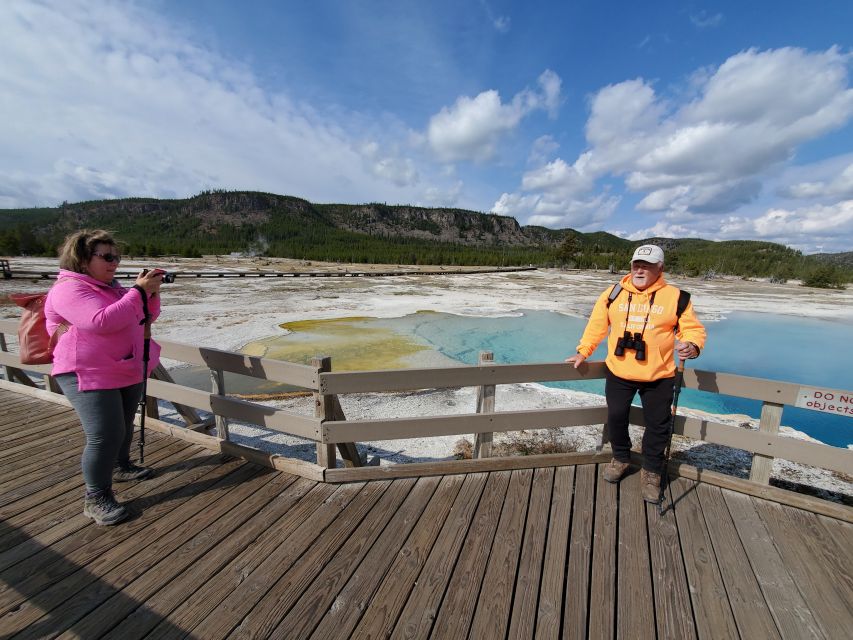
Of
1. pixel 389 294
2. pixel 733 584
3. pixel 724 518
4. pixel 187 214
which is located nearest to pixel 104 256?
pixel 733 584

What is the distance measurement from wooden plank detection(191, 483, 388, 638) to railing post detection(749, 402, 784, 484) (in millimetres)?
3087

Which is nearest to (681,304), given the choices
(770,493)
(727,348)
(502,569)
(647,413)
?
(647,413)

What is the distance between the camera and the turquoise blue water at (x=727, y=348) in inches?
351

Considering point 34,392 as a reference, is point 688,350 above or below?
above

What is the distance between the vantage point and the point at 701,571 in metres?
2.38

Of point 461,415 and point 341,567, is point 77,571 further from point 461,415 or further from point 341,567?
point 461,415

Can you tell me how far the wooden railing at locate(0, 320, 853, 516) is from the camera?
2.95 meters

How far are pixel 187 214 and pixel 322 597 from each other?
211 meters

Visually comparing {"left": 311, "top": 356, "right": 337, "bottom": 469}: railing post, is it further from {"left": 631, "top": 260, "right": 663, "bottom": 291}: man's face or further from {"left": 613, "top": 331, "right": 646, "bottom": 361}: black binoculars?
{"left": 631, "top": 260, "right": 663, "bottom": 291}: man's face

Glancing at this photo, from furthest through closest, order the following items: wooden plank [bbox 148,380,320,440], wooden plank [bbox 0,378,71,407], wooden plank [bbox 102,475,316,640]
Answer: wooden plank [bbox 0,378,71,407] → wooden plank [bbox 148,380,320,440] → wooden plank [bbox 102,475,316,640]

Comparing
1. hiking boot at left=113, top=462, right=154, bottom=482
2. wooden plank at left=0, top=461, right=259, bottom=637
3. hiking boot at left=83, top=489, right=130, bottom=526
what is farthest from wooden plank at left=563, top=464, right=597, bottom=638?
hiking boot at left=113, top=462, right=154, bottom=482

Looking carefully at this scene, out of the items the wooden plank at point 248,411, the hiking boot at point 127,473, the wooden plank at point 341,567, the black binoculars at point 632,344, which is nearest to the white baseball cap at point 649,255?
the black binoculars at point 632,344

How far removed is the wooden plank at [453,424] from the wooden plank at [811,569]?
135cm

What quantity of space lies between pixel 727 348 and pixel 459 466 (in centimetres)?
1649
